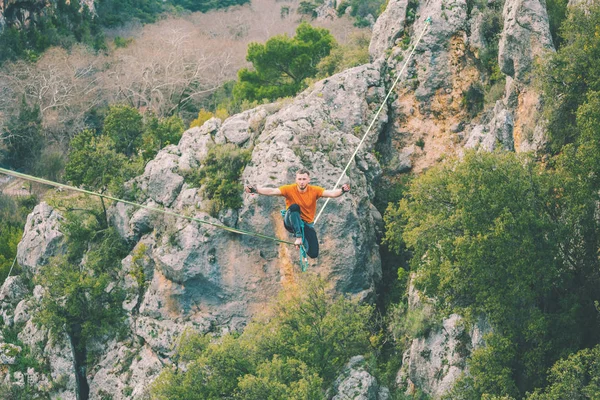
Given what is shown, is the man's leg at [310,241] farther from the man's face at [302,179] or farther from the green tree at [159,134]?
the green tree at [159,134]

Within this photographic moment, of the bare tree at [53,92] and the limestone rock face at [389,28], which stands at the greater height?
the limestone rock face at [389,28]

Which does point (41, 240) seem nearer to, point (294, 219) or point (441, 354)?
point (441, 354)

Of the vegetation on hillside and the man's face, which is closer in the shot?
the man's face

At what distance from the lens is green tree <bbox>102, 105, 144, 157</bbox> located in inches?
1839

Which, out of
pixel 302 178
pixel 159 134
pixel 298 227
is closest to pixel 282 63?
pixel 159 134

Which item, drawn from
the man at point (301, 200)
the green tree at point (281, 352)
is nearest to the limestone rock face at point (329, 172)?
the green tree at point (281, 352)

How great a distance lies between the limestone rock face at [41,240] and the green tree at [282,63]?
13102 millimetres

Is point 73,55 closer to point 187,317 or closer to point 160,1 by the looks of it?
point 160,1

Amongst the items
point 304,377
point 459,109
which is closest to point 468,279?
point 304,377

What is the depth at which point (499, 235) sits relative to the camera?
87.5 ft

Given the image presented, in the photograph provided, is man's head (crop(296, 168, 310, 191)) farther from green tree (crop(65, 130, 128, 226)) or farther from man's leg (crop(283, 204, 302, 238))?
green tree (crop(65, 130, 128, 226))

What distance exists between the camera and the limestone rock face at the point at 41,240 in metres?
41.2

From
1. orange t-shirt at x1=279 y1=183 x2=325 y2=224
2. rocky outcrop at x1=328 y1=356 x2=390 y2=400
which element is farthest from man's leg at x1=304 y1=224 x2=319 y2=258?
rocky outcrop at x1=328 y1=356 x2=390 y2=400

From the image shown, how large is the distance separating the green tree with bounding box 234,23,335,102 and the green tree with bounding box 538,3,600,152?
18.8 meters
